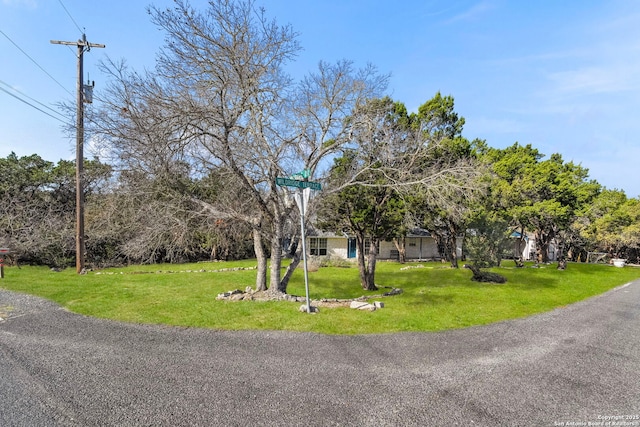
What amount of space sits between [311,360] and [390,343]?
63.3 inches

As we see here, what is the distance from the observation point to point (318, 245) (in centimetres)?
2992

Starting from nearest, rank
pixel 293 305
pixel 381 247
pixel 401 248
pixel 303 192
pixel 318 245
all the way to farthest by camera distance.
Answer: pixel 303 192 < pixel 293 305 < pixel 401 248 < pixel 318 245 < pixel 381 247

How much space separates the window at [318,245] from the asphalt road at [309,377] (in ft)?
75.9

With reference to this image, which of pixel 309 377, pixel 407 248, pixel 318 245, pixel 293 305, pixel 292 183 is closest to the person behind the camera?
pixel 309 377

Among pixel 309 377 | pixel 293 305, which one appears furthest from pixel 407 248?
pixel 309 377

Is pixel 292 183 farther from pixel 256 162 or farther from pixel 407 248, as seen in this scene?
pixel 407 248

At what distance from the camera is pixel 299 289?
14.0 metres

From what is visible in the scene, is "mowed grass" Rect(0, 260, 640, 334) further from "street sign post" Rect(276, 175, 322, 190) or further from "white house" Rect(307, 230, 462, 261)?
"white house" Rect(307, 230, 462, 261)

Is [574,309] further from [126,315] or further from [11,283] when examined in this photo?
[11,283]

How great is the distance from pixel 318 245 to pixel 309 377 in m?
25.6

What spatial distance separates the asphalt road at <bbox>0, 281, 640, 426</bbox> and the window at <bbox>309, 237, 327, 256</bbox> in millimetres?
23147

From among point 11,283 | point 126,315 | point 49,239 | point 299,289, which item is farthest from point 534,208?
point 49,239

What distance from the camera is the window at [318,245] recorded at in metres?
29.7

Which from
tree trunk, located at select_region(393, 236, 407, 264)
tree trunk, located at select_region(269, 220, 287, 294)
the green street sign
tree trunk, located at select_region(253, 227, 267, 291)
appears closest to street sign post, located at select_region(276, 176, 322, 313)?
the green street sign
